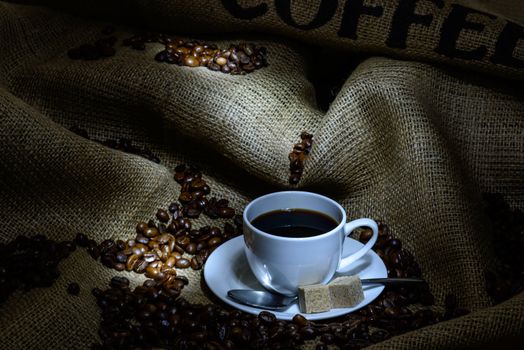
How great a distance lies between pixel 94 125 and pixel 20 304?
0.61m

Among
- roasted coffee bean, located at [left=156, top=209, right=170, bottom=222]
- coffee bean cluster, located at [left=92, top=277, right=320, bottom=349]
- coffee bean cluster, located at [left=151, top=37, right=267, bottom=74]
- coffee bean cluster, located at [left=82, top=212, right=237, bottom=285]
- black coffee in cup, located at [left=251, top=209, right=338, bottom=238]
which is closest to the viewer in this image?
coffee bean cluster, located at [left=92, top=277, right=320, bottom=349]

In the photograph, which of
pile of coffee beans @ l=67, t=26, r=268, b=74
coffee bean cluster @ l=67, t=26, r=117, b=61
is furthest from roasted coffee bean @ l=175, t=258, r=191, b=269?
coffee bean cluster @ l=67, t=26, r=117, b=61

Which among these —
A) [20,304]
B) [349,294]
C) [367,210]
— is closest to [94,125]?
[20,304]

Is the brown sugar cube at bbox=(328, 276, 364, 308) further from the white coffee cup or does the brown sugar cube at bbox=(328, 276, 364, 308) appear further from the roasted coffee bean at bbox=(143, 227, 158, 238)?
the roasted coffee bean at bbox=(143, 227, 158, 238)

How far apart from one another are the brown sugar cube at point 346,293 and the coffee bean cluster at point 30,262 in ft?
1.81

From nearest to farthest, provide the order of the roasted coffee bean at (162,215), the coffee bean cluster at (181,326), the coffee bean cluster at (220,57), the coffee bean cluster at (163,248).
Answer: the coffee bean cluster at (181,326)
the coffee bean cluster at (163,248)
the roasted coffee bean at (162,215)
the coffee bean cluster at (220,57)

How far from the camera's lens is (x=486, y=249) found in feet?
4.87

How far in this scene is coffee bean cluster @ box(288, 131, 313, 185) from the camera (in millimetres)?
1664

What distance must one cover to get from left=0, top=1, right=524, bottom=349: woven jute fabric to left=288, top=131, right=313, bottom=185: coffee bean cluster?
2 centimetres

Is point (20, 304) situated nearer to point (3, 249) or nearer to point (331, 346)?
point (3, 249)

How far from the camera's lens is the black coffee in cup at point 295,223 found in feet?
4.51

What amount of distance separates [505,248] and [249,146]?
23.8 inches

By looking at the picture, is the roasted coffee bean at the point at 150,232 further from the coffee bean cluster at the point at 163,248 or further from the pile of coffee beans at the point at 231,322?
the pile of coffee beans at the point at 231,322

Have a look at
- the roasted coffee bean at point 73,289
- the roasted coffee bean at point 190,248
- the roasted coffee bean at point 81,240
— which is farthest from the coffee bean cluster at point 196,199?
the roasted coffee bean at point 73,289
